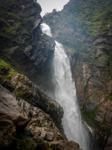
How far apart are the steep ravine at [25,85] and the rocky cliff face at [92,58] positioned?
412 inches

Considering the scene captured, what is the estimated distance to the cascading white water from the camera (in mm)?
56469

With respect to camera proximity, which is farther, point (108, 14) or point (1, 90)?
point (108, 14)

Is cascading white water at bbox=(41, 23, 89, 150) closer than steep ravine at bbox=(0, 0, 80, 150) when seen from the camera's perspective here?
No

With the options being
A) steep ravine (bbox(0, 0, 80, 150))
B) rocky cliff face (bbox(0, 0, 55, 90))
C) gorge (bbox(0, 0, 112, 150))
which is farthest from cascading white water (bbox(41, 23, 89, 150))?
rocky cliff face (bbox(0, 0, 55, 90))

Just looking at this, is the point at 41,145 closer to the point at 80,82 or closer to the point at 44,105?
the point at 44,105

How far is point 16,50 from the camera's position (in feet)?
185

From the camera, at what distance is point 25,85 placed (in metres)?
42.6

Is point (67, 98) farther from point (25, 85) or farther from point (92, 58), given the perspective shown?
point (25, 85)

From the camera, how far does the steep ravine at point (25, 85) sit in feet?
91.2

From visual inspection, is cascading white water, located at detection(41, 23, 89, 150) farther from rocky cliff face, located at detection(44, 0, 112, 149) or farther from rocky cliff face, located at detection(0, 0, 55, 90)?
rocky cliff face, located at detection(0, 0, 55, 90)

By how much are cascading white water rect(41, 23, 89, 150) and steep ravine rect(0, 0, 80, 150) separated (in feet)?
9.54

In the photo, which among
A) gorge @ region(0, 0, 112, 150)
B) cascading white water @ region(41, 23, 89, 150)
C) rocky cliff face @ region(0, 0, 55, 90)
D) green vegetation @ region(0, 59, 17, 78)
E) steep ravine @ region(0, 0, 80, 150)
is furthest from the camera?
rocky cliff face @ region(0, 0, 55, 90)

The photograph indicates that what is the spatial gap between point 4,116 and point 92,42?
195 ft

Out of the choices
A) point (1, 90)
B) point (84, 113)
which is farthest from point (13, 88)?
point (84, 113)
